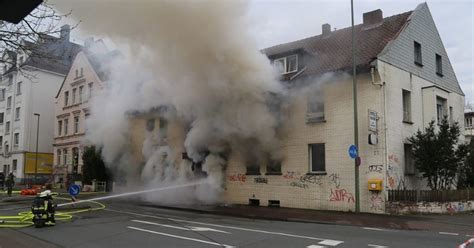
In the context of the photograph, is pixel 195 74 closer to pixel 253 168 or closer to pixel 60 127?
pixel 253 168

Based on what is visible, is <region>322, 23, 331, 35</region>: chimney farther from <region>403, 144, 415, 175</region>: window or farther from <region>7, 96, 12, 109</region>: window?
<region>7, 96, 12, 109</region>: window

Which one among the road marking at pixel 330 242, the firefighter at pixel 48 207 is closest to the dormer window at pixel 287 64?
the firefighter at pixel 48 207

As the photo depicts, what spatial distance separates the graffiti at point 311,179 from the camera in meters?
18.2

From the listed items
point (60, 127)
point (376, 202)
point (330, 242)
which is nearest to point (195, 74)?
point (376, 202)

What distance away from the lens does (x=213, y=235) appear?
10422mm

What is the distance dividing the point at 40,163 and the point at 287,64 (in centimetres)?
3358

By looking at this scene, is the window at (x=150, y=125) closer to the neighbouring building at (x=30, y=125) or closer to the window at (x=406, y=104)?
the window at (x=406, y=104)

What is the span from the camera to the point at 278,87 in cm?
1917

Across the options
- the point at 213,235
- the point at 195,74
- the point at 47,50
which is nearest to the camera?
the point at 47,50

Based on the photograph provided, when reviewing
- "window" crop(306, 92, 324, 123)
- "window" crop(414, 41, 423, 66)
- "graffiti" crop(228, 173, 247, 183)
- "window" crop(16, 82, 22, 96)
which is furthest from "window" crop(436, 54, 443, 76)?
"window" crop(16, 82, 22, 96)

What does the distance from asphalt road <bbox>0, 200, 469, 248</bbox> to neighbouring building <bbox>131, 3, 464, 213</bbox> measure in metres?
4.83

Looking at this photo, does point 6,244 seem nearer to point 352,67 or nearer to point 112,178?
point 352,67

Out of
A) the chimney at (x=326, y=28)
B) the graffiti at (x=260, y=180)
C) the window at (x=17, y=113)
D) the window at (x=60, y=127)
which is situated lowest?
the graffiti at (x=260, y=180)

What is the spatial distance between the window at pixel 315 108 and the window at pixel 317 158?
1130mm
